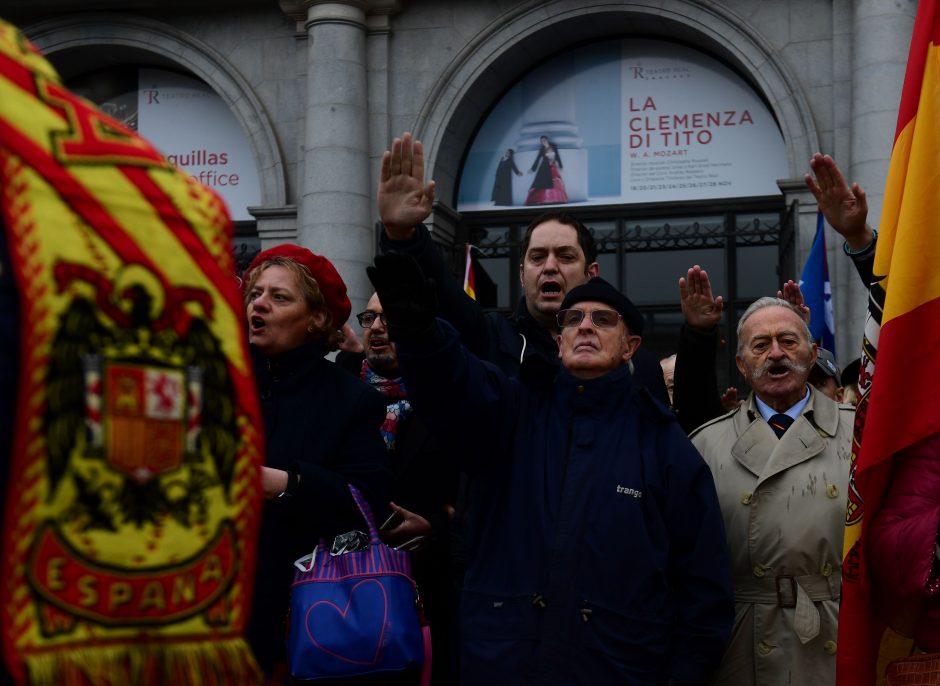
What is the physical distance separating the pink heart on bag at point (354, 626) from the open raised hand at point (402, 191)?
107 cm

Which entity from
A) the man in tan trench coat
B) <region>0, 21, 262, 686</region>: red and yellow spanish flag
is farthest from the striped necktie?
<region>0, 21, 262, 686</region>: red and yellow spanish flag

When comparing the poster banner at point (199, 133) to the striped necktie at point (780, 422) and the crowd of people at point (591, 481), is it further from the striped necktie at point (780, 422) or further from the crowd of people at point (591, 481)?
the striped necktie at point (780, 422)

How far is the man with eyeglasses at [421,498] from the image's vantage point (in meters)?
4.50

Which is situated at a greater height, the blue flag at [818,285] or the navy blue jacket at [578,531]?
the blue flag at [818,285]

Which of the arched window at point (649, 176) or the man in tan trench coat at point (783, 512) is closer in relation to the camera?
the man in tan trench coat at point (783, 512)

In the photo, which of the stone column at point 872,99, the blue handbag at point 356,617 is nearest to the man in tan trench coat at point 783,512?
the blue handbag at point 356,617

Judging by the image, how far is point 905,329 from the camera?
370 centimetres

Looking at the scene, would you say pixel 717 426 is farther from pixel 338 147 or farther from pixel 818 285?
pixel 338 147

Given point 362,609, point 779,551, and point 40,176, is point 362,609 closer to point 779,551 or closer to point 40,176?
point 779,551

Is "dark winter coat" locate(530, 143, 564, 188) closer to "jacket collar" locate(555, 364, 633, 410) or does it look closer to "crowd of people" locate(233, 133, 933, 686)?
"crowd of people" locate(233, 133, 933, 686)

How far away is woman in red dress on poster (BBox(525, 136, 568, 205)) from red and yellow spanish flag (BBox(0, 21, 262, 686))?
11.1 meters

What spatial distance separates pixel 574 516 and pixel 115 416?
197cm

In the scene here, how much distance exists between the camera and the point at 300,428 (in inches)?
163

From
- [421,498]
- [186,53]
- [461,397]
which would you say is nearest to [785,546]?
[461,397]
